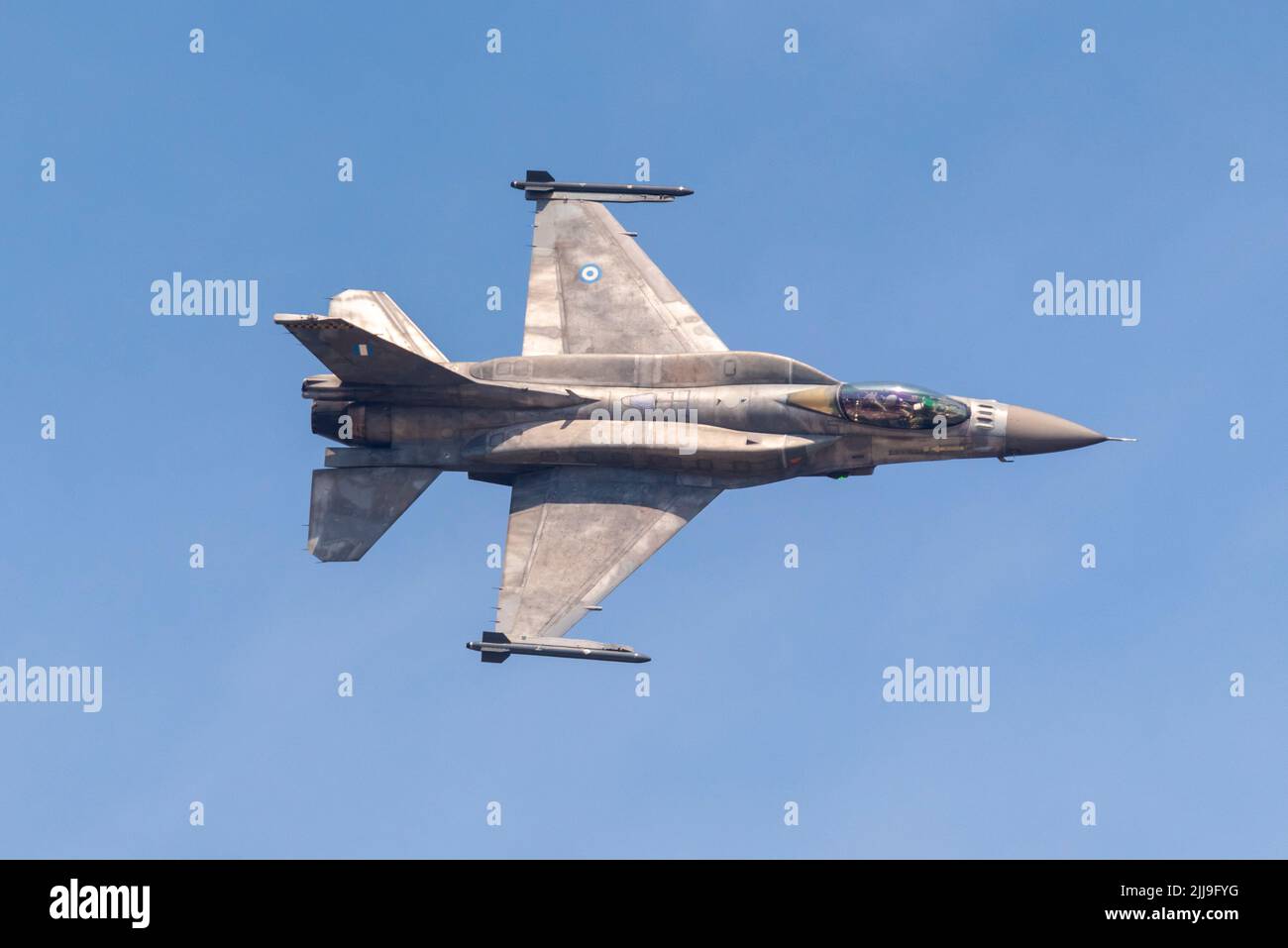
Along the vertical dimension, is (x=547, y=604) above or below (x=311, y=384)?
below

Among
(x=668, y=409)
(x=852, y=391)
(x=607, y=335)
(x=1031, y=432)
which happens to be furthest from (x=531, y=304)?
(x=1031, y=432)

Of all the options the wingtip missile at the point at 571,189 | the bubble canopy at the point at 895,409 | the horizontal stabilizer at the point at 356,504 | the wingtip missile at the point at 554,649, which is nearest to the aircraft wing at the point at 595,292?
the wingtip missile at the point at 571,189

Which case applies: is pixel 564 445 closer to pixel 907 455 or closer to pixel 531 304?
pixel 531 304

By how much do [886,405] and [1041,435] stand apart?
3.42 meters

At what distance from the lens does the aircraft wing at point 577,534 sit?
4000cm

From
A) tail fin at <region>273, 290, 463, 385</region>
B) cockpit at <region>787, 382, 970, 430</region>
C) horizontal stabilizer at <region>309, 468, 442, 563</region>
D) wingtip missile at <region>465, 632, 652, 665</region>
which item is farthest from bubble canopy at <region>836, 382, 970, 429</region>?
horizontal stabilizer at <region>309, 468, 442, 563</region>

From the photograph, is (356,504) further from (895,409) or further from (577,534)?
(895,409)

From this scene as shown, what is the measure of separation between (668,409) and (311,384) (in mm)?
7871

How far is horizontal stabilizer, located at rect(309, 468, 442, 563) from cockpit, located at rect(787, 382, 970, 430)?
8.50 meters

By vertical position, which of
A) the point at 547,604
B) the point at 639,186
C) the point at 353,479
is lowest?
the point at 547,604

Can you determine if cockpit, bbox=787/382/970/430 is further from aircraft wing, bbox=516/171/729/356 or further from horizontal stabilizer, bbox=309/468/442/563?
horizontal stabilizer, bbox=309/468/442/563

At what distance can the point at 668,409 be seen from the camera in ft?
137

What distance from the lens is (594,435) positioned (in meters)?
41.6

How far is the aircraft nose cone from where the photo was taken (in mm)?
41469
